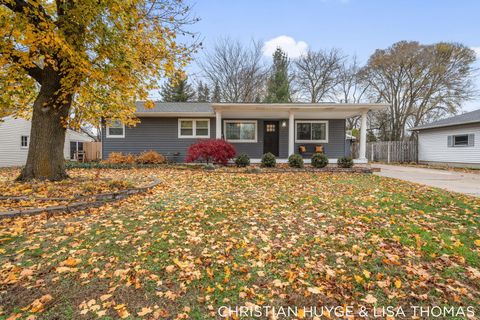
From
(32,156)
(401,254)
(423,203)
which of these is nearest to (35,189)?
(32,156)

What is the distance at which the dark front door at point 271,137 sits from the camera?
14633 mm

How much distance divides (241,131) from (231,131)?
59 cm

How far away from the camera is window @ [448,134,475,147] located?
47.9 ft

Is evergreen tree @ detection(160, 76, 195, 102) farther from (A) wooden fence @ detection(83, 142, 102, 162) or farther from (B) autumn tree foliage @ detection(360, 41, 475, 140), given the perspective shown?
(B) autumn tree foliage @ detection(360, 41, 475, 140)

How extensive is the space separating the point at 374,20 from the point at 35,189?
56.2ft

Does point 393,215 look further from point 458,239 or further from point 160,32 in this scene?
point 160,32

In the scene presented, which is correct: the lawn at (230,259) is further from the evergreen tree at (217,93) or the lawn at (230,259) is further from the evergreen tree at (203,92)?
the evergreen tree at (203,92)

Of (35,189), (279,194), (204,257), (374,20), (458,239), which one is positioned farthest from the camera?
(374,20)

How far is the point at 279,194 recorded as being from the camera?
241 inches

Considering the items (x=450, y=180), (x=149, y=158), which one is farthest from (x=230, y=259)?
(x=149, y=158)

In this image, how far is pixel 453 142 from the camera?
15734 millimetres

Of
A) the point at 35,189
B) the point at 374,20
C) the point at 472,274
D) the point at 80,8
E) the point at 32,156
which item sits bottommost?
the point at 472,274

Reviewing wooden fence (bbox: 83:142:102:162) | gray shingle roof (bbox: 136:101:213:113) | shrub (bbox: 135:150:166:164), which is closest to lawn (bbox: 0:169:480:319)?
shrub (bbox: 135:150:166:164)

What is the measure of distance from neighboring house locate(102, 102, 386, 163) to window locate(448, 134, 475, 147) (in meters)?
7.62
